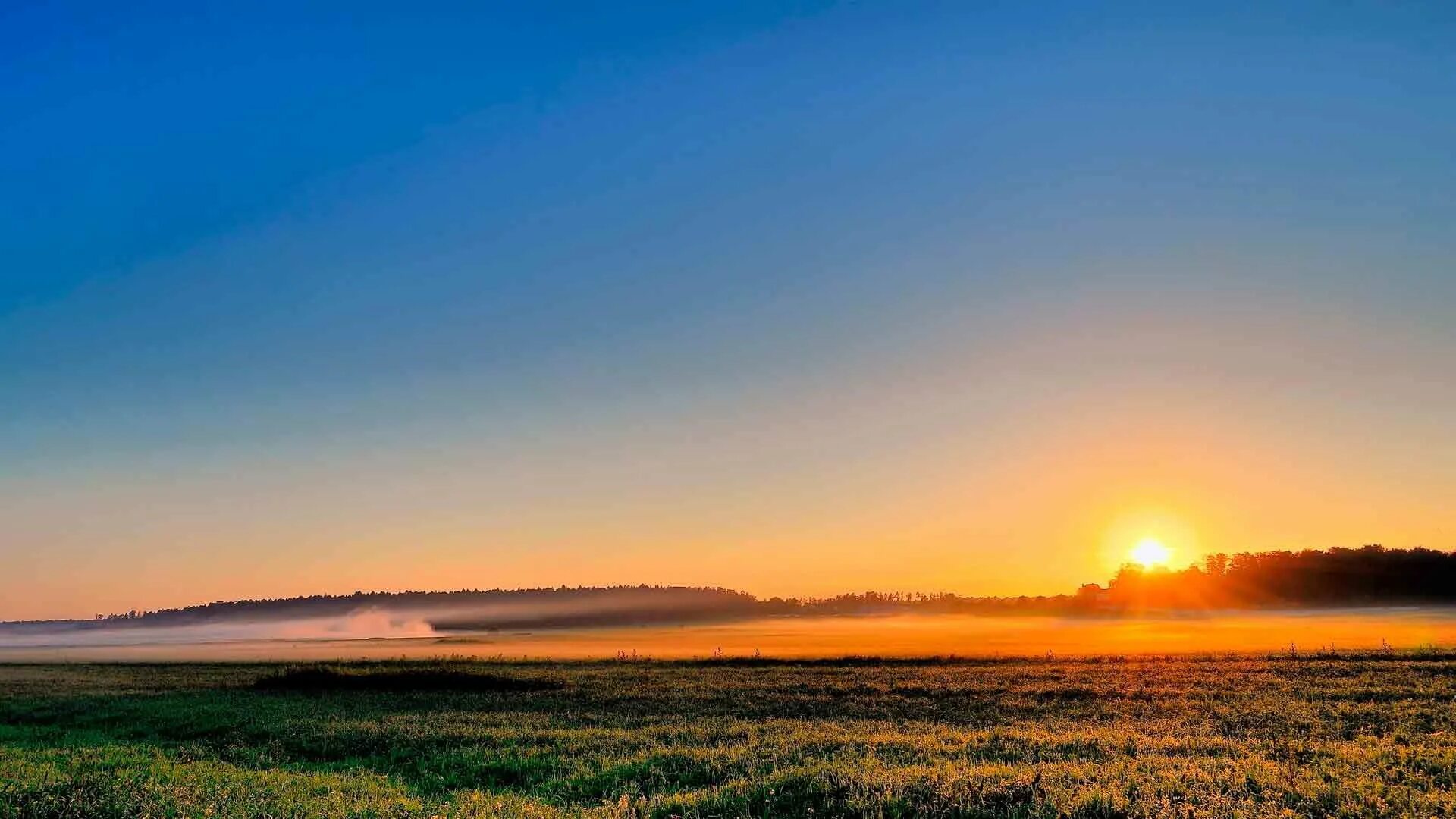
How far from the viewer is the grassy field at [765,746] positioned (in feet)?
53.1

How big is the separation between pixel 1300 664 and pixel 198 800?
62.6m

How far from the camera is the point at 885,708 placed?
3847cm

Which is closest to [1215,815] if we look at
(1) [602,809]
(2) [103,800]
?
(1) [602,809]

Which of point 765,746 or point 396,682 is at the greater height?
point 765,746

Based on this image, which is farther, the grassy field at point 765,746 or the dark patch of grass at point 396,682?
the dark patch of grass at point 396,682

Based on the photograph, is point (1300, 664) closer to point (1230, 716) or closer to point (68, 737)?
point (1230, 716)

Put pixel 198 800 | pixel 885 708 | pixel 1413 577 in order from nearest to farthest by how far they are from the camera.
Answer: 1. pixel 198 800
2. pixel 885 708
3. pixel 1413 577

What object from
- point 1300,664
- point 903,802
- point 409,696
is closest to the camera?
point 903,802

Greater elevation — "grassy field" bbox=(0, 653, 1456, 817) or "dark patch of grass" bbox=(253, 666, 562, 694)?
"grassy field" bbox=(0, 653, 1456, 817)

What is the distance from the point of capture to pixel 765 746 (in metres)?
25.3

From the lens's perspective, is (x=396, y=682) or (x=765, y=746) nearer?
(x=765, y=746)

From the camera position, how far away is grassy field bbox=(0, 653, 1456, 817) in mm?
16172

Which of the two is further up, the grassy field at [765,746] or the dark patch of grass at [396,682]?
the grassy field at [765,746]

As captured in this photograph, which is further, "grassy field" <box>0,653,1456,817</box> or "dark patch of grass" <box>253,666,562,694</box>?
"dark patch of grass" <box>253,666,562,694</box>
